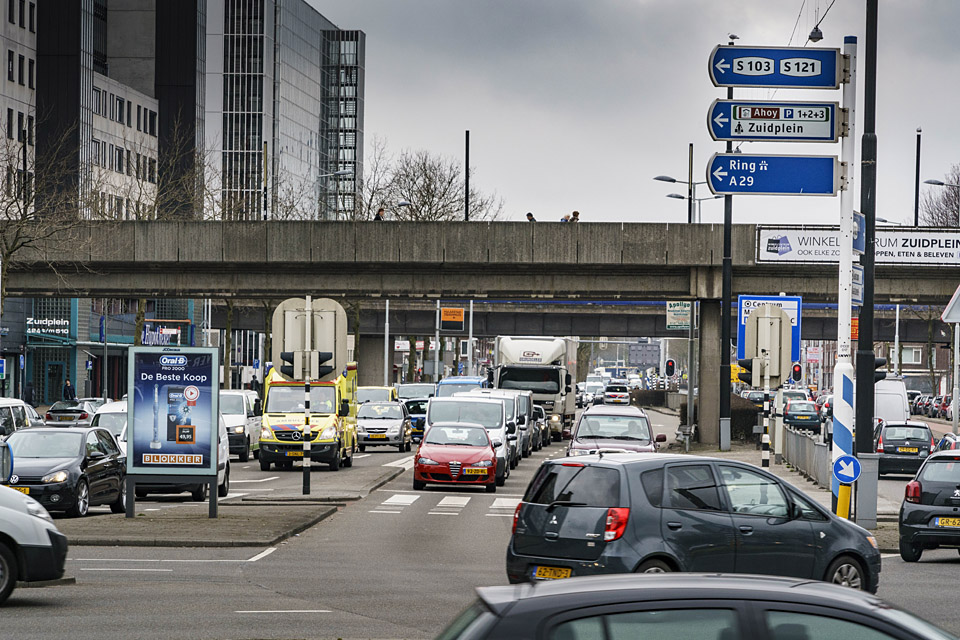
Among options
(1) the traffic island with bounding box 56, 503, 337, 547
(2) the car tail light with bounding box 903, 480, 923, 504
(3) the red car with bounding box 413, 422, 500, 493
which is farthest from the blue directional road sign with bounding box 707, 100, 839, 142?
(3) the red car with bounding box 413, 422, 500, 493

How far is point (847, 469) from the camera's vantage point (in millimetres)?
18906

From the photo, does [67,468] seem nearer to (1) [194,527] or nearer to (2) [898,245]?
(1) [194,527]

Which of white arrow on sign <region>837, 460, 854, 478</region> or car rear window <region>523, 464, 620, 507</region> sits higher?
car rear window <region>523, 464, 620, 507</region>

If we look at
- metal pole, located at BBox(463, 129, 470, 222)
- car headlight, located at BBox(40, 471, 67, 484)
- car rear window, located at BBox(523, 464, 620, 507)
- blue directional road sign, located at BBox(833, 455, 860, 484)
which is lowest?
car headlight, located at BBox(40, 471, 67, 484)

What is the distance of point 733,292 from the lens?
44875mm

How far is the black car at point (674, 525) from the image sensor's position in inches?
465

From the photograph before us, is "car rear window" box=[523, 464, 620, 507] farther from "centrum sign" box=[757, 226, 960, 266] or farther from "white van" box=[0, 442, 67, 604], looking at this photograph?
"centrum sign" box=[757, 226, 960, 266]

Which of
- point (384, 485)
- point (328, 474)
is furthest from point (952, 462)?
point (328, 474)

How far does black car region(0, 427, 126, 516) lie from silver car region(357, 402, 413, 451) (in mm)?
22271

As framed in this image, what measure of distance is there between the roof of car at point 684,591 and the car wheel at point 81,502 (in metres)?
18.3

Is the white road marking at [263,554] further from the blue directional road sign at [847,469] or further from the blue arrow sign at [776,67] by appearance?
the blue arrow sign at [776,67]

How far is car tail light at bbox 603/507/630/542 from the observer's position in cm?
1178

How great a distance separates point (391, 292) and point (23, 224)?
35.6 ft

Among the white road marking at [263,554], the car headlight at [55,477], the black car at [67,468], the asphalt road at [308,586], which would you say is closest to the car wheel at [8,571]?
the asphalt road at [308,586]
